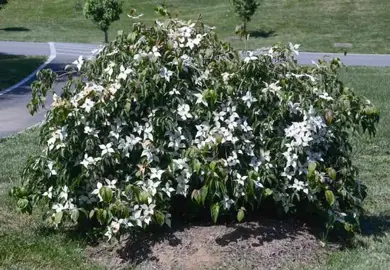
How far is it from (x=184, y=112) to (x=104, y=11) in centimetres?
2760

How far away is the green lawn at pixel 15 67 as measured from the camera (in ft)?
59.0

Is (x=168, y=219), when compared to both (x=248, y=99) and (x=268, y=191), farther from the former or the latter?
(x=248, y=99)

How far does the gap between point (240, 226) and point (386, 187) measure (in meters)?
2.64

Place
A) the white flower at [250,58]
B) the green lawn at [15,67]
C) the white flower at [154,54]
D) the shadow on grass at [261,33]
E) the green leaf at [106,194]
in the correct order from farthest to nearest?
the shadow on grass at [261,33]
the green lawn at [15,67]
the white flower at [250,58]
the white flower at [154,54]
the green leaf at [106,194]

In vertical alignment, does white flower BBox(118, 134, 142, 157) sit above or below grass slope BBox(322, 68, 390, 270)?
above

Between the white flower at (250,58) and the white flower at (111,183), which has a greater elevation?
the white flower at (250,58)

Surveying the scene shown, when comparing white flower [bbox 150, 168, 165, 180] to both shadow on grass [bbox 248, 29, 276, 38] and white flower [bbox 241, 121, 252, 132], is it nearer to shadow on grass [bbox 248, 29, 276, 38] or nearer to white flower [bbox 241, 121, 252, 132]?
white flower [bbox 241, 121, 252, 132]

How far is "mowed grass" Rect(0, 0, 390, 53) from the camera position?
108ft

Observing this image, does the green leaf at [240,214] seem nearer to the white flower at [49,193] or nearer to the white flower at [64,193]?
the white flower at [64,193]

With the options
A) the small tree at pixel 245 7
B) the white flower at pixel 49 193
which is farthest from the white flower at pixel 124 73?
the small tree at pixel 245 7

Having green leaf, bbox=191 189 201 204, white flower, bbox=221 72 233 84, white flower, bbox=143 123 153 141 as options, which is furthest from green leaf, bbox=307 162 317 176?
white flower, bbox=143 123 153 141

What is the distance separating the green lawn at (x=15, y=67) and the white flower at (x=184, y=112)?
1199 cm

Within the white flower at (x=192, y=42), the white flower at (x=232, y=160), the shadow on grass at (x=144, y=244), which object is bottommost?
the shadow on grass at (x=144, y=244)

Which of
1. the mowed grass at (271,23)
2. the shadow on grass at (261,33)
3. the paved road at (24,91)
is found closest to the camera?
the paved road at (24,91)
